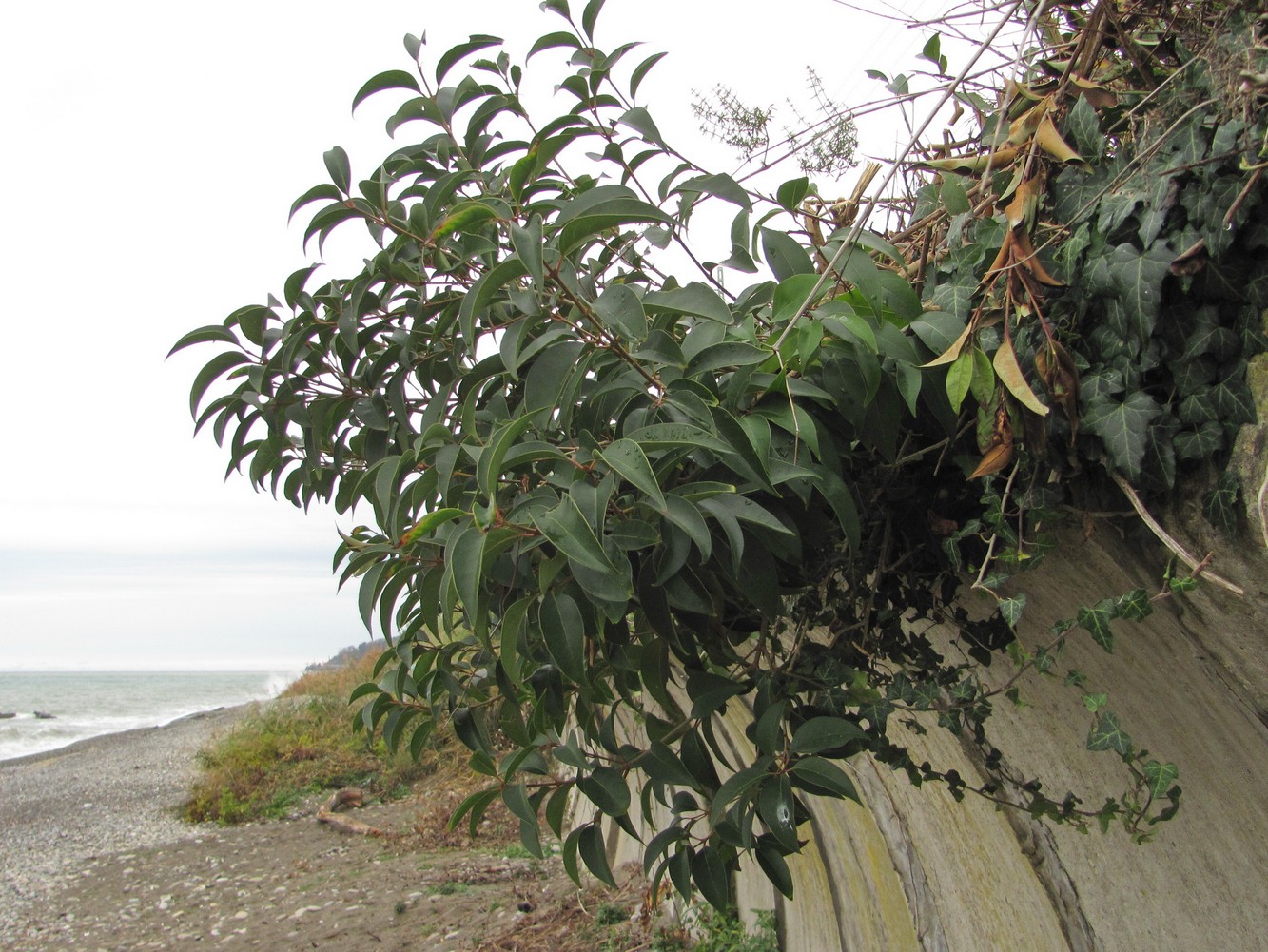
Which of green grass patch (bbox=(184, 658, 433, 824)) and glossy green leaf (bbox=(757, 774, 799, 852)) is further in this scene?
green grass patch (bbox=(184, 658, 433, 824))

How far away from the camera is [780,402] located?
0.95 metres

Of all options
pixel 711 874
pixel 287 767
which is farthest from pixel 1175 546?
pixel 287 767

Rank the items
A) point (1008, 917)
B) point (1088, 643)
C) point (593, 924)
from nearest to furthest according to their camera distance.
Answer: point (1088, 643), point (1008, 917), point (593, 924)

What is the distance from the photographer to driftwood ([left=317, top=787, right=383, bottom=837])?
7254 mm

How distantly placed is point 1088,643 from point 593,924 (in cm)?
374

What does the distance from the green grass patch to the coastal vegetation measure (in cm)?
753

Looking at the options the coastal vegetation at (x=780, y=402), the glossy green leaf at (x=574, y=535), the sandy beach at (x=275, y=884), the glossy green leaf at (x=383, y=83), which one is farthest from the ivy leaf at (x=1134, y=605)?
the sandy beach at (x=275, y=884)

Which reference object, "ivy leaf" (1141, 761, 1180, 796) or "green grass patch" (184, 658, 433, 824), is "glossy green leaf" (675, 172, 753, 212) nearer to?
"ivy leaf" (1141, 761, 1180, 796)

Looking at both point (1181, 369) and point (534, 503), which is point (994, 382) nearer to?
point (1181, 369)

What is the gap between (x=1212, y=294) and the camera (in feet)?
2.86

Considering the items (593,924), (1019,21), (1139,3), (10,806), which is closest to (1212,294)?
(1139,3)

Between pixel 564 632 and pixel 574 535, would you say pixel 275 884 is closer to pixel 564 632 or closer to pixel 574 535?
pixel 564 632

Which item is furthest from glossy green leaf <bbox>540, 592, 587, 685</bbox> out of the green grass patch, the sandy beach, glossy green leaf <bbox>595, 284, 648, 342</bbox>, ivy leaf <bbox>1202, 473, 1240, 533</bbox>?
the green grass patch

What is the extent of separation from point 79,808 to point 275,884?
17.3 feet
